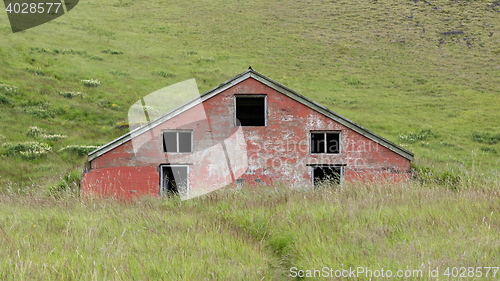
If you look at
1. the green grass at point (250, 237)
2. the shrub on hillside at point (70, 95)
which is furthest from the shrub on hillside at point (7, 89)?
the green grass at point (250, 237)

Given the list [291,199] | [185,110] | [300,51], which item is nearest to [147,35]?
[300,51]

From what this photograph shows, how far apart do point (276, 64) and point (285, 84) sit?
7653mm

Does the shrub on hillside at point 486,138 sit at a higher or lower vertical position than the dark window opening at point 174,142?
lower

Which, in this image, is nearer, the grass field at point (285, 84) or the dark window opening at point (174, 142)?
the grass field at point (285, 84)

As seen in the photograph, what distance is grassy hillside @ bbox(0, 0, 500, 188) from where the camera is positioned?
81.8 ft

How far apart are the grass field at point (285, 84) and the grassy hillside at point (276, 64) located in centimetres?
23

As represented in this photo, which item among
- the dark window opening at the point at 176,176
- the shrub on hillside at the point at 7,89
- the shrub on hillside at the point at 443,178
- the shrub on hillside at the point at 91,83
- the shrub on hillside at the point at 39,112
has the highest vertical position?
the shrub on hillside at the point at 91,83

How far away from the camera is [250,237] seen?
467 cm

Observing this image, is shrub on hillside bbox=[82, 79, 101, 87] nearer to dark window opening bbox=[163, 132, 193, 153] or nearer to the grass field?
the grass field

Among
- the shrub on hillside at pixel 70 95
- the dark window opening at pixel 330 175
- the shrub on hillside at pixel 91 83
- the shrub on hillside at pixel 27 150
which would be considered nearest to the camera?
the dark window opening at pixel 330 175

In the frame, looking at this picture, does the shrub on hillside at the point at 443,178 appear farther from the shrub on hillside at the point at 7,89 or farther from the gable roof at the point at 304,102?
the shrub on hillside at the point at 7,89

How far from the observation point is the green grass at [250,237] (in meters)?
3.48

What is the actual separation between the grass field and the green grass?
0.03 metres

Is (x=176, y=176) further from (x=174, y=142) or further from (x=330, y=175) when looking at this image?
(x=330, y=175)
